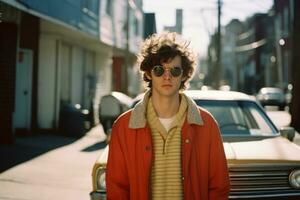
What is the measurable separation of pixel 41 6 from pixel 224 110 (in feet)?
23.6

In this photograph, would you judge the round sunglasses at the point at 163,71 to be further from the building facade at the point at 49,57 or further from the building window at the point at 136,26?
the building window at the point at 136,26

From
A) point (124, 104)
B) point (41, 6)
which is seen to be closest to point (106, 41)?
point (124, 104)

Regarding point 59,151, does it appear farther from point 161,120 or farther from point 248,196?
point 161,120

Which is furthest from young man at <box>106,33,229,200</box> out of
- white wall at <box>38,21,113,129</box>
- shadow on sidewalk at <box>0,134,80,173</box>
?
white wall at <box>38,21,113,129</box>

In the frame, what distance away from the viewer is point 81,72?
20484 millimetres

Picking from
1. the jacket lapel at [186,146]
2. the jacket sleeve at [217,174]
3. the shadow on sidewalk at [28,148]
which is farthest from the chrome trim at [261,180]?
the shadow on sidewalk at [28,148]

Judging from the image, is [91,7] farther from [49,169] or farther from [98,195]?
[98,195]

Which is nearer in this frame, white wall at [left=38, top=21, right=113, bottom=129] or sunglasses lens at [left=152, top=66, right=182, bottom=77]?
sunglasses lens at [left=152, top=66, right=182, bottom=77]

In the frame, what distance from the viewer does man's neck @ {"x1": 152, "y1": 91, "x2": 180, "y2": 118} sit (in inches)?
128

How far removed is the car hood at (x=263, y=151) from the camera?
15.7 ft

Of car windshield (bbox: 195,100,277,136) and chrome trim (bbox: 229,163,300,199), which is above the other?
car windshield (bbox: 195,100,277,136)

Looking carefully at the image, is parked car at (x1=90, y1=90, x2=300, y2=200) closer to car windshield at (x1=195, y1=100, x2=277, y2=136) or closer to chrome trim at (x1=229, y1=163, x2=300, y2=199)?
chrome trim at (x1=229, y1=163, x2=300, y2=199)

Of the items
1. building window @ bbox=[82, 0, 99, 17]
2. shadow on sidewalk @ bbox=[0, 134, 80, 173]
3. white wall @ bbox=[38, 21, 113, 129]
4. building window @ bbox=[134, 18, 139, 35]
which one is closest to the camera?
shadow on sidewalk @ bbox=[0, 134, 80, 173]

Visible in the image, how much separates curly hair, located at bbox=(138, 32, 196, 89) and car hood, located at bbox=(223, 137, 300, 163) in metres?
1.63
